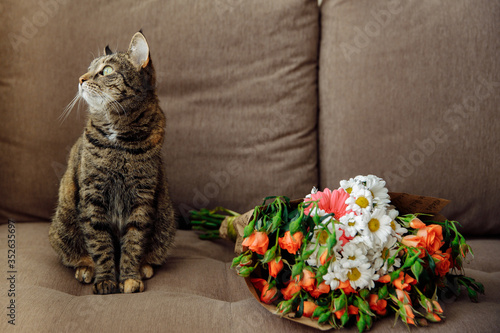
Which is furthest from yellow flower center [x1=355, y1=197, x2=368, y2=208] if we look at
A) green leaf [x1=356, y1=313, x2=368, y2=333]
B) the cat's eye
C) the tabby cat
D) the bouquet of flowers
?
the cat's eye

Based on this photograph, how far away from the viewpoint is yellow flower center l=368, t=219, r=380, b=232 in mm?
825

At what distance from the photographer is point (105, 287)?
100 centimetres

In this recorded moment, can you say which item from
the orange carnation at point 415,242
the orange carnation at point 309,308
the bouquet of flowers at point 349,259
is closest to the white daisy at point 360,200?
the bouquet of flowers at point 349,259

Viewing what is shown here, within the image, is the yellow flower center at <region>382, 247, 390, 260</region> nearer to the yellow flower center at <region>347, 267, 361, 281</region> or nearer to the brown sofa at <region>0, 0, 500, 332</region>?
the yellow flower center at <region>347, 267, 361, 281</region>

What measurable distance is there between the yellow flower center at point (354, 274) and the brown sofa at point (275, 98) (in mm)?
570

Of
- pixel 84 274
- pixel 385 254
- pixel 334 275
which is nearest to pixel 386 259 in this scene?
pixel 385 254

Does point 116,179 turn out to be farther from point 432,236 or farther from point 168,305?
point 432,236

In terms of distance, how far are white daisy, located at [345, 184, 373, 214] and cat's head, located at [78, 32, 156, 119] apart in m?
0.60

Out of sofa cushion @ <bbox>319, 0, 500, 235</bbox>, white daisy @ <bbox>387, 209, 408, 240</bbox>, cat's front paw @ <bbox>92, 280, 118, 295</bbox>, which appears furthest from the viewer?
sofa cushion @ <bbox>319, 0, 500, 235</bbox>

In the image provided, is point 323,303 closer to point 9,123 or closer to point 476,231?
point 476,231

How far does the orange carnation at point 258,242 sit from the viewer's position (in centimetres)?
83

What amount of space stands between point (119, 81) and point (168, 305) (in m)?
0.56

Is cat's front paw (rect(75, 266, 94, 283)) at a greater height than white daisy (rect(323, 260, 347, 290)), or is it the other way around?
white daisy (rect(323, 260, 347, 290))

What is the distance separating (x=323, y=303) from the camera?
0.82m
